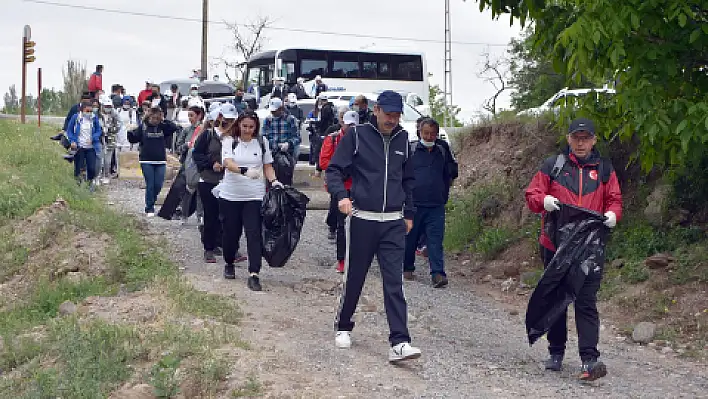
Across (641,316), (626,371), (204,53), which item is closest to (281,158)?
(641,316)

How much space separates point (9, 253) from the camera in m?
14.3

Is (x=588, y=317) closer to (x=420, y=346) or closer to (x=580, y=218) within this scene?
(x=580, y=218)

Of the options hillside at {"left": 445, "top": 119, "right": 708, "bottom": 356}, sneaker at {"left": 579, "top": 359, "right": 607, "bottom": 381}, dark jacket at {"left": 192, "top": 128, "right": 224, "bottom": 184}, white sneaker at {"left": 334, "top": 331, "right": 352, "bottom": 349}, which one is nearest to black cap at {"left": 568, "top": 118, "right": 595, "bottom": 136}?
sneaker at {"left": 579, "top": 359, "right": 607, "bottom": 381}

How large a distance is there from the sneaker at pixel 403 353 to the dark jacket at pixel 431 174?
13.6ft

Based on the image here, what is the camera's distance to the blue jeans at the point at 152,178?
15.8 m

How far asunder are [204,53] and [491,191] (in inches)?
1312

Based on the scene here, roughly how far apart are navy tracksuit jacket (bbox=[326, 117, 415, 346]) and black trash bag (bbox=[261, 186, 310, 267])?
2.58 m

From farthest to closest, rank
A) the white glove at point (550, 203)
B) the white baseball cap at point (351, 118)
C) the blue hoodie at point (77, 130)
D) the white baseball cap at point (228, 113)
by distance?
1. the blue hoodie at point (77, 130)
2. the white baseball cap at point (351, 118)
3. the white baseball cap at point (228, 113)
4. the white glove at point (550, 203)

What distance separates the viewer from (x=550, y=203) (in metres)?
7.68

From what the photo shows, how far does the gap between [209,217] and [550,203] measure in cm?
524

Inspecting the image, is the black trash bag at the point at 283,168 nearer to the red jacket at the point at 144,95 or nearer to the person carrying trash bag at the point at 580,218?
the person carrying trash bag at the point at 580,218

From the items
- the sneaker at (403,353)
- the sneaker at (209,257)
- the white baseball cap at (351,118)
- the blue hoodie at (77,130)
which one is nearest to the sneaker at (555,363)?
the sneaker at (403,353)

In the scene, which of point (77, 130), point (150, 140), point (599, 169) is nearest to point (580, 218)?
point (599, 169)

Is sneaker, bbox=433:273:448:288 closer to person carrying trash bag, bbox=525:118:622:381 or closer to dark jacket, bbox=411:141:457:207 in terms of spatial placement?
dark jacket, bbox=411:141:457:207
